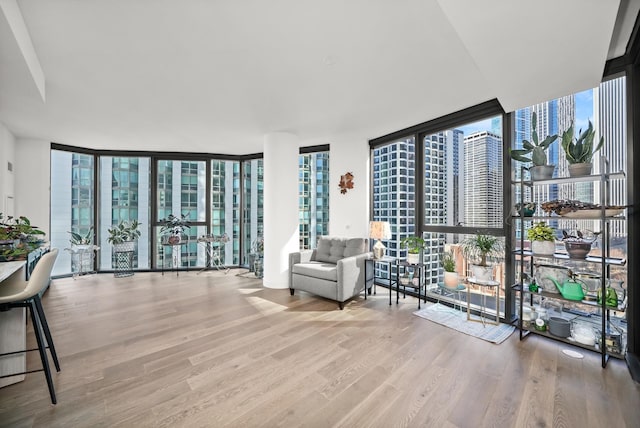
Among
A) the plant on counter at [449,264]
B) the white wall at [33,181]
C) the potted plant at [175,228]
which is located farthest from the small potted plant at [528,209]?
the white wall at [33,181]

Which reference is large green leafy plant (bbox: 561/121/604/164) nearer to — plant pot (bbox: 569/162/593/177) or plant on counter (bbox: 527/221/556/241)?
plant pot (bbox: 569/162/593/177)

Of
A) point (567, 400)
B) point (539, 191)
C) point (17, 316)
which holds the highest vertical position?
point (539, 191)

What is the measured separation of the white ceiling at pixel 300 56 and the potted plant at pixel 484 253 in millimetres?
1398

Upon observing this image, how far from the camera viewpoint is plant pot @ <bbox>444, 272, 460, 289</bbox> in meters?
3.23

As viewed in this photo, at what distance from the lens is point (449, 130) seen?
377cm

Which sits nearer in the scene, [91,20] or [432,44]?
[91,20]

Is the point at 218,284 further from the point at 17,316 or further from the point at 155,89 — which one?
the point at 155,89

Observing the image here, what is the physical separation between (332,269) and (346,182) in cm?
178

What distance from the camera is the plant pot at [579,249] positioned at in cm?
232

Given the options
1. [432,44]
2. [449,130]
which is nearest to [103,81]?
[432,44]

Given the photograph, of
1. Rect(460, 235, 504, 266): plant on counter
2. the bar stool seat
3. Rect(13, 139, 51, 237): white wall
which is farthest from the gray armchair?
Rect(13, 139, 51, 237): white wall

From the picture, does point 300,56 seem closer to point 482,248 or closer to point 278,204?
point 278,204

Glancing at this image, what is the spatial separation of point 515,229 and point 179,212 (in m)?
5.86

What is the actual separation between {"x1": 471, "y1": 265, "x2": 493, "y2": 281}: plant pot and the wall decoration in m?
2.36
